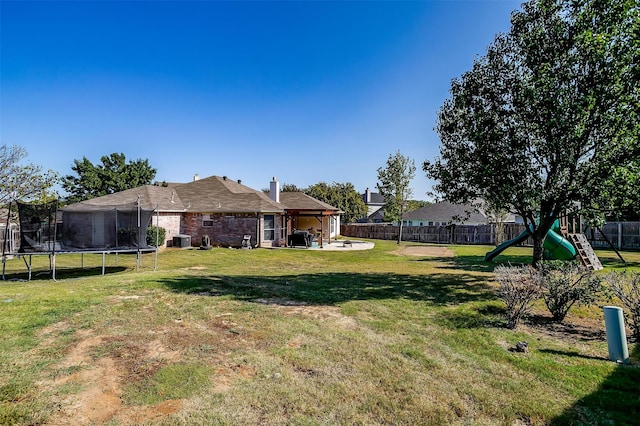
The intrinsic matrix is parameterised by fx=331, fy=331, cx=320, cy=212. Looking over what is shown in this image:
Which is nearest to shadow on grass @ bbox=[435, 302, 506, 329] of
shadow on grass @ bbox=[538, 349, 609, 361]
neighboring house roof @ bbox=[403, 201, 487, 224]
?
shadow on grass @ bbox=[538, 349, 609, 361]

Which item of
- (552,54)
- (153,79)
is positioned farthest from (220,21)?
(552,54)

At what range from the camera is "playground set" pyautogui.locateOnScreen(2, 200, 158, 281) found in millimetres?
10422

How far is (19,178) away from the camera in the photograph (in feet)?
60.5

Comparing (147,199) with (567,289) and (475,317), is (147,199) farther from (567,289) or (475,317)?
(567,289)

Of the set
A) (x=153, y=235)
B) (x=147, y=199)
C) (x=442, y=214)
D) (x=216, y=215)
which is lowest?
(x=153, y=235)

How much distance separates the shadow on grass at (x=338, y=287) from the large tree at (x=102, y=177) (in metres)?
31.9

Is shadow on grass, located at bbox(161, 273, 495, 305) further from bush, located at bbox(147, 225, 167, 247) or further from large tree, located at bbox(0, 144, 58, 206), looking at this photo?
large tree, located at bbox(0, 144, 58, 206)

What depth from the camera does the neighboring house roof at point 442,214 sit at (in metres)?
37.8

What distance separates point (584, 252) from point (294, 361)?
15.4 meters

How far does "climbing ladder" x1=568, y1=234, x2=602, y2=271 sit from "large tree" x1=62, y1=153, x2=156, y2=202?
3955cm

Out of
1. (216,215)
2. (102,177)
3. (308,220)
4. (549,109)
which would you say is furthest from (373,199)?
(549,109)

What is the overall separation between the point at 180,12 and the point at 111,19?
245 centimetres

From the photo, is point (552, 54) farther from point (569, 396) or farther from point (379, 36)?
point (569, 396)

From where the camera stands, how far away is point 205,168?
1351 inches
